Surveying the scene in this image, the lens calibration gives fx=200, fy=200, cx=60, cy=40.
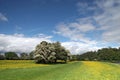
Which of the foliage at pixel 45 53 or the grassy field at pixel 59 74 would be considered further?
the foliage at pixel 45 53

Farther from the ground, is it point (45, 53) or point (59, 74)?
point (45, 53)

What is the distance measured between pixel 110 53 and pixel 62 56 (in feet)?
350

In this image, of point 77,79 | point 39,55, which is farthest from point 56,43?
point 77,79

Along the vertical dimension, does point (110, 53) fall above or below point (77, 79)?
above

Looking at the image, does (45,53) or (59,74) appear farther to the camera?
(45,53)

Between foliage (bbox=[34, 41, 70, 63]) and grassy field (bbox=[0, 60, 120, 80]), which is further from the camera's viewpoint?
foliage (bbox=[34, 41, 70, 63])

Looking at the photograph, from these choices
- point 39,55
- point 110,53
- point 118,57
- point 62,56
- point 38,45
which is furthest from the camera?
point 110,53

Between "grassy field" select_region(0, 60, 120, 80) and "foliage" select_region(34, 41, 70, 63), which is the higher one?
"foliage" select_region(34, 41, 70, 63)

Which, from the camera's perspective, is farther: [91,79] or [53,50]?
[53,50]

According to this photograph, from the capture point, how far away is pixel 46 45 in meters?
92.2

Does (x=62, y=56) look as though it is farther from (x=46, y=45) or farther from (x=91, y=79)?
(x=91, y=79)

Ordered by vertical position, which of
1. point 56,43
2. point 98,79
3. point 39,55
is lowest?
point 98,79

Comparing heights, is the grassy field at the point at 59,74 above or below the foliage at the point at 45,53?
below

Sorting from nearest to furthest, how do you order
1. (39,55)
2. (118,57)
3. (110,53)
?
(39,55)
(118,57)
(110,53)
